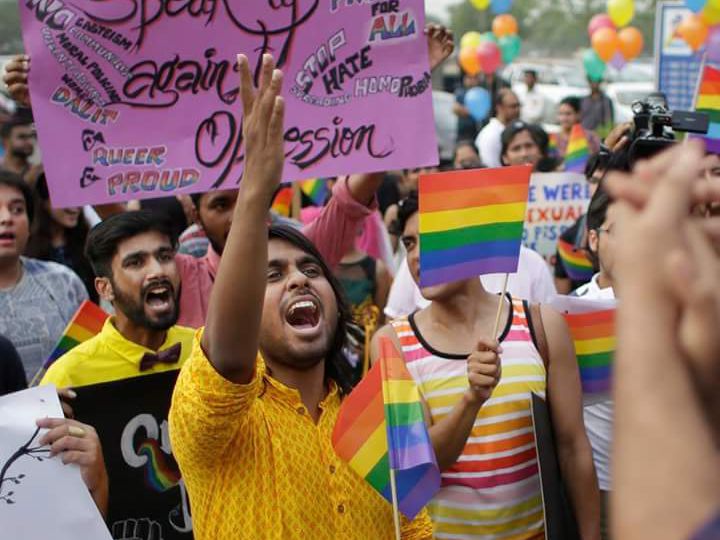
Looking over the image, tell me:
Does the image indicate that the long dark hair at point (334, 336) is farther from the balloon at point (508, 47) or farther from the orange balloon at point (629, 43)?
the balloon at point (508, 47)

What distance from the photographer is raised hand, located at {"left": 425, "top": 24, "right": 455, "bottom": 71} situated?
3.97 meters

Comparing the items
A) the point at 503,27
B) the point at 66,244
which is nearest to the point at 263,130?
the point at 66,244

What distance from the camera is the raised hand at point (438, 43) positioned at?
397 cm

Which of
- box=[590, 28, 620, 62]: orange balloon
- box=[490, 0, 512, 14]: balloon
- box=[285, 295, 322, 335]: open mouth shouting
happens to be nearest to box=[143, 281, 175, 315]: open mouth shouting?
box=[285, 295, 322, 335]: open mouth shouting

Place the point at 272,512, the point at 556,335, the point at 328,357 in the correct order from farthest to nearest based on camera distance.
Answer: the point at 556,335 < the point at 328,357 < the point at 272,512

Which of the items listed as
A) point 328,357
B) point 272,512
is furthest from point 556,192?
point 272,512

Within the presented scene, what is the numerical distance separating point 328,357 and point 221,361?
753 millimetres

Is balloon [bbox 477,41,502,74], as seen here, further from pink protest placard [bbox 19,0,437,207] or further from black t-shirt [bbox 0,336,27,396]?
black t-shirt [bbox 0,336,27,396]

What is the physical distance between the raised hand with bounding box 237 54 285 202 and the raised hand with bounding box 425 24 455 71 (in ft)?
6.65

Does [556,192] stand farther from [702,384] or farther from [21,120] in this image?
[702,384]

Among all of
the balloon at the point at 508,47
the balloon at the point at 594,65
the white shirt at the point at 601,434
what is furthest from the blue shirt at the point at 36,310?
the balloon at the point at 508,47

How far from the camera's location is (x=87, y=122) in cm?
333

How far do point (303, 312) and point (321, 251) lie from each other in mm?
1674

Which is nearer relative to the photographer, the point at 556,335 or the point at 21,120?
the point at 556,335
